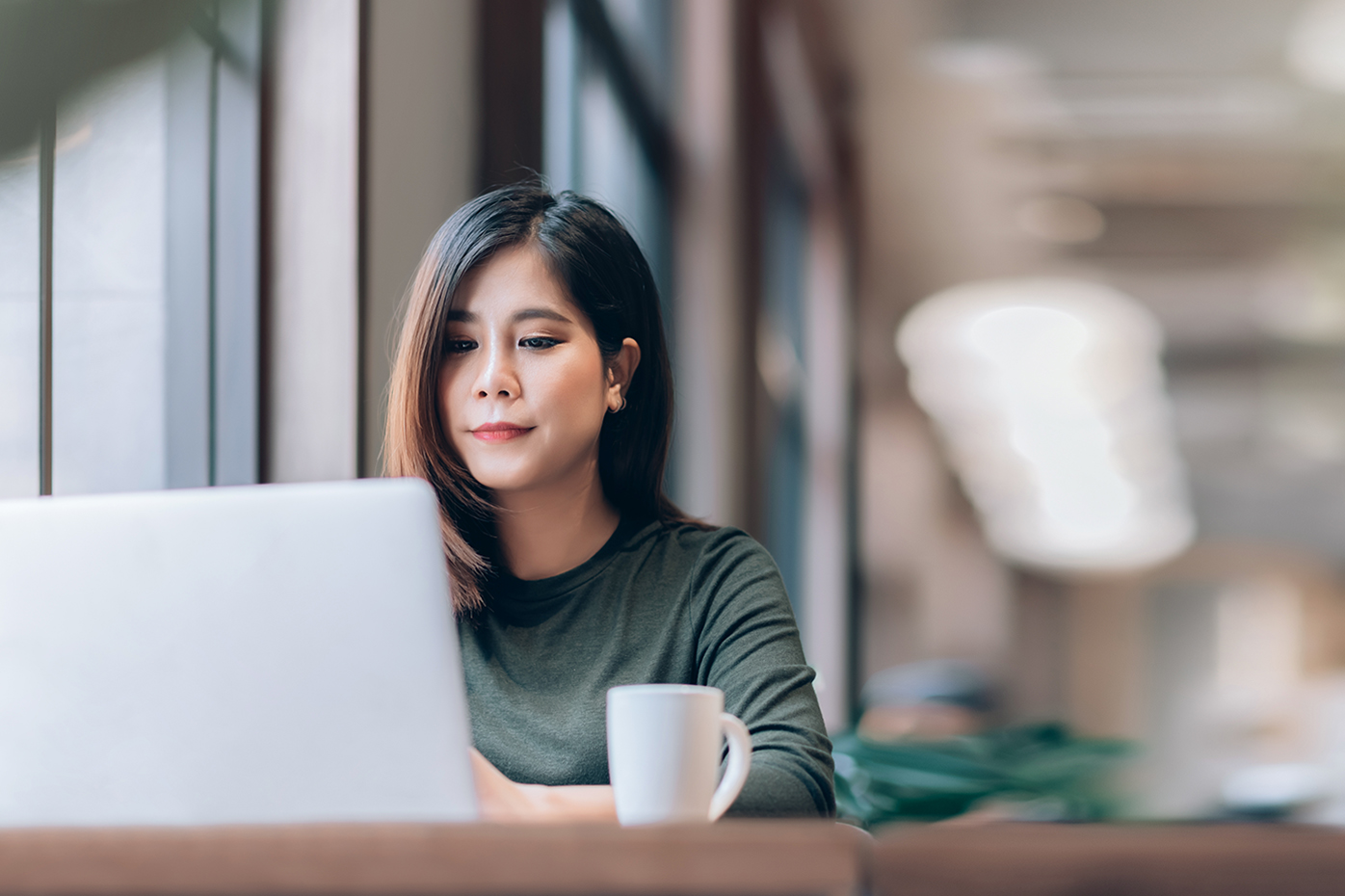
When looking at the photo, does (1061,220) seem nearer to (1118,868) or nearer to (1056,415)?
(1056,415)

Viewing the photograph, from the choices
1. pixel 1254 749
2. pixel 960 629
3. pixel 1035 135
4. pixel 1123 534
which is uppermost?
pixel 1035 135

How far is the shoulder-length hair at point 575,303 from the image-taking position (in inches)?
40.9

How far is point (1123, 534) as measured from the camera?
579 centimetres

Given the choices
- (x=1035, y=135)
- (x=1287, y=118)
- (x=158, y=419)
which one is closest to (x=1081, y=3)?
(x=1035, y=135)

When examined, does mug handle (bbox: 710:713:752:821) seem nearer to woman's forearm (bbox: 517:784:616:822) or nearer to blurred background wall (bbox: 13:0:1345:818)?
woman's forearm (bbox: 517:784:616:822)

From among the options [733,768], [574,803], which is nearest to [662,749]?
[733,768]

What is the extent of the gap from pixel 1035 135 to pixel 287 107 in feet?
13.9

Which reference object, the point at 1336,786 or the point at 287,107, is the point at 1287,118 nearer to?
the point at 1336,786

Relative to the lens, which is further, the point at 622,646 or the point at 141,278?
the point at 141,278

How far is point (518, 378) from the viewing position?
1041mm

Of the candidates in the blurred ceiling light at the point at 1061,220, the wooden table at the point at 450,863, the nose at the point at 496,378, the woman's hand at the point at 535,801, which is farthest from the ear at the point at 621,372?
the blurred ceiling light at the point at 1061,220

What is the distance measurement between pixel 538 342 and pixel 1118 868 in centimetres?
78

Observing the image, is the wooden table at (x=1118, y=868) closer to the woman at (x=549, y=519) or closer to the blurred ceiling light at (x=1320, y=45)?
the woman at (x=549, y=519)

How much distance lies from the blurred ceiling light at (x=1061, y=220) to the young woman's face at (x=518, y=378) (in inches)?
186
